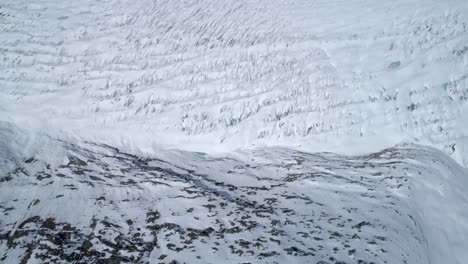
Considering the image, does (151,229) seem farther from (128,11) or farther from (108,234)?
(128,11)

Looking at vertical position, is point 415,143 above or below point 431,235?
above

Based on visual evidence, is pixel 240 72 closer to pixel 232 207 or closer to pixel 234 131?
pixel 234 131

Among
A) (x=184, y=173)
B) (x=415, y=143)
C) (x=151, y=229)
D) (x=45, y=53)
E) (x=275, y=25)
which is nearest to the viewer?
(x=151, y=229)

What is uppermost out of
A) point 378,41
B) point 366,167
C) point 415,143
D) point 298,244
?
point 378,41

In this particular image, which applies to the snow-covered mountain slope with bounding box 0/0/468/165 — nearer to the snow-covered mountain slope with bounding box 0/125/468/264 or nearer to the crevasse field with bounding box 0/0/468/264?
the crevasse field with bounding box 0/0/468/264

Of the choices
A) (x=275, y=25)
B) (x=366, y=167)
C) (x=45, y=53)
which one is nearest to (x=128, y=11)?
(x=45, y=53)

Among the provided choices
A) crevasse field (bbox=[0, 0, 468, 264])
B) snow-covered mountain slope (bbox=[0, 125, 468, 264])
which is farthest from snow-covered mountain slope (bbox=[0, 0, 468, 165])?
snow-covered mountain slope (bbox=[0, 125, 468, 264])

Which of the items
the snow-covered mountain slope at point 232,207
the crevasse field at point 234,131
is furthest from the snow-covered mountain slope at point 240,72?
the snow-covered mountain slope at point 232,207

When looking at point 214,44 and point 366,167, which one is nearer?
point 366,167
